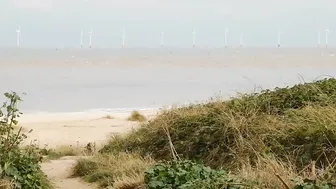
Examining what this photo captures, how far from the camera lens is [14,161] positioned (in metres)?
7.14

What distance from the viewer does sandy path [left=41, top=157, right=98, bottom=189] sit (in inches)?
347

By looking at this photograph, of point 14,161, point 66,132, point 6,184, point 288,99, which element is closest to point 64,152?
point 66,132

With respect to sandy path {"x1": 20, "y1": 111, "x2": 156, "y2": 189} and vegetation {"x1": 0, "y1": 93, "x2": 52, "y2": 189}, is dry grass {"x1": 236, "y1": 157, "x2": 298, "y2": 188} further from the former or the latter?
sandy path {"x1": 20, "y1": 111, "x2": 156, "y2": 189}

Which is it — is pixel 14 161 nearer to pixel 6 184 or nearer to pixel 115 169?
pixel 6 184

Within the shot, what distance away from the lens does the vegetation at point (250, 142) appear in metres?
6.31

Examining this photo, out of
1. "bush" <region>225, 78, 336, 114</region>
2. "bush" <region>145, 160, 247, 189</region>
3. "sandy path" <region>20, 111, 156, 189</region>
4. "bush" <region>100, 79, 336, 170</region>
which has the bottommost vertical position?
"sandy path" <region>20, 111, 156, 189</region>

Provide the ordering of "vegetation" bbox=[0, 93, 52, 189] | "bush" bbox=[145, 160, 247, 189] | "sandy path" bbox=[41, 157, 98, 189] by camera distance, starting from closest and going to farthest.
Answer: "bush" bbox=[145, 160, 247, 189], "vegetation" bbox=[0, 93, 52, 189], "sandy path" bbox=[41, 157, 98, 189]

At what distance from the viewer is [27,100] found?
30422mm

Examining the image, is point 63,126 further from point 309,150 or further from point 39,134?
point 309,150

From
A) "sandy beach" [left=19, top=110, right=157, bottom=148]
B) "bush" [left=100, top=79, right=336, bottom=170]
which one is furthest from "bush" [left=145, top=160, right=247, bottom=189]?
"sandy beach" [left=19, top=110, right=157, bottom=148]

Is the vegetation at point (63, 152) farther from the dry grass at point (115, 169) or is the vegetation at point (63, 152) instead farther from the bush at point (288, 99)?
the bush at point (288, 99)

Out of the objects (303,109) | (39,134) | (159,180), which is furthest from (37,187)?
(39,134)

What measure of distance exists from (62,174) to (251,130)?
3095 mm

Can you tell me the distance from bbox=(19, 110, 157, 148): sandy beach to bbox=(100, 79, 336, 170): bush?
3322 mm
